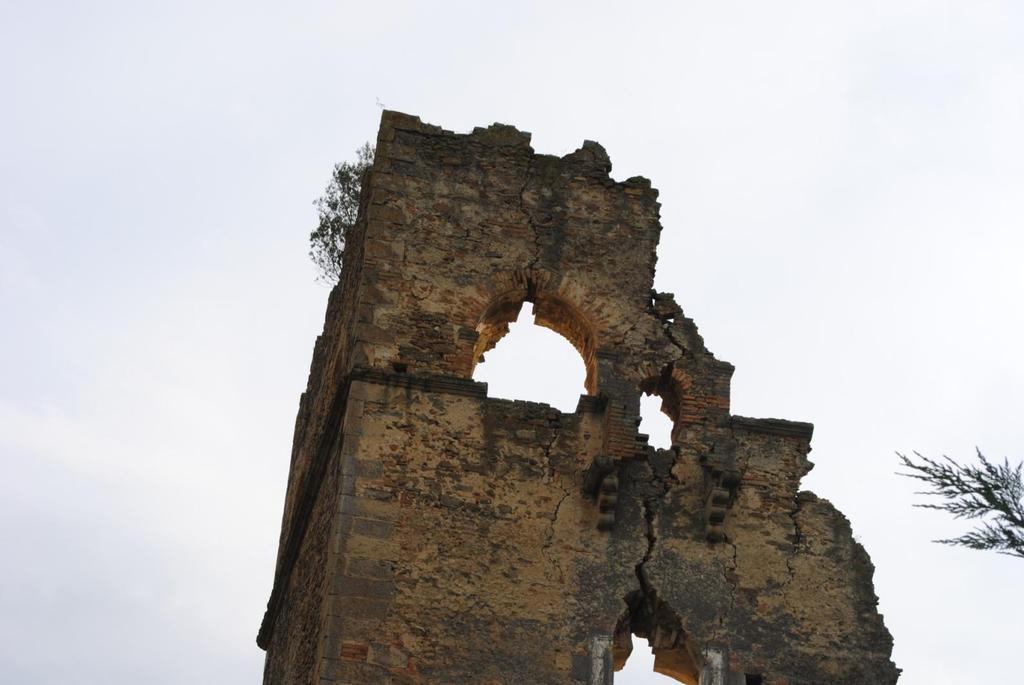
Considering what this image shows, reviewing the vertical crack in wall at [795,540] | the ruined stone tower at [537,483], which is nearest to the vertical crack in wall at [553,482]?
the ruined stone tower at [537,483]

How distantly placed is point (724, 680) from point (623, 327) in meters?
3.06

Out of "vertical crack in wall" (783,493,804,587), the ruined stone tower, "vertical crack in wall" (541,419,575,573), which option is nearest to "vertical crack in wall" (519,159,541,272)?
the ruined stone tower

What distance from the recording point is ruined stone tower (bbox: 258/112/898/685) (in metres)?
13.1

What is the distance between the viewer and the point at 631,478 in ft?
45.8

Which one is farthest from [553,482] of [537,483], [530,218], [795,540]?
[530,218]

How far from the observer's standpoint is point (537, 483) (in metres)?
13.8

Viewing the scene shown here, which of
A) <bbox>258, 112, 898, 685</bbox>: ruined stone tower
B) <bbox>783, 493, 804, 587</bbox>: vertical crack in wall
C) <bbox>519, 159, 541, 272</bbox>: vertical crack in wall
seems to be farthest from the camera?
<bbox>519, 159, 541, 272</bbox>: vertical crack in wall

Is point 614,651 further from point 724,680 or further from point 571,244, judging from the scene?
point 571,244

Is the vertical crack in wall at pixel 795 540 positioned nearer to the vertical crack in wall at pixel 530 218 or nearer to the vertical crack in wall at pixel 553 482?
the vertical crack in wall at pixel 553 482

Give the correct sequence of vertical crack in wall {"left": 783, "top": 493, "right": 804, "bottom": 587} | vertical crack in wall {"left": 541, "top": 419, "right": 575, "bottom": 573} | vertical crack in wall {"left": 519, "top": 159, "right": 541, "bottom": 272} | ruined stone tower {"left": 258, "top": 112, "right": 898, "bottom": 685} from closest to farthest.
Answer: ruined stone tower {"left": 258, "top": 112, "right": 898, "bottom": 685} → vertical crack in wall {"left": 541, "top": 419, "right": 575, "bottom": 573} → vertical crack in wall {"left": 783, "top": 493, "right": 804, "bottom": 587} → vertical crack in wall {"left": 519, "top": 159, "right": 541, "bottom": 272}

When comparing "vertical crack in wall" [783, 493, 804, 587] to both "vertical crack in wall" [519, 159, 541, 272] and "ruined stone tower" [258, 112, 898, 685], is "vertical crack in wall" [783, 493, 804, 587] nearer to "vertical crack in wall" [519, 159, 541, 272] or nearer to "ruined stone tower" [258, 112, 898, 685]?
"ruined stone tower" [258, 112, 898, 685]

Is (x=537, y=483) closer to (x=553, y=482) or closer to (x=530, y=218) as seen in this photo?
(x=553, y=482)

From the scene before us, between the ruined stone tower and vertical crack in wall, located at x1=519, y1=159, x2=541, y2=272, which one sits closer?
the ruined stone tower

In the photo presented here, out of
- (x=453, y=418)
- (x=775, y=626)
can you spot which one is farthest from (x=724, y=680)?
(x=453, y=418)
